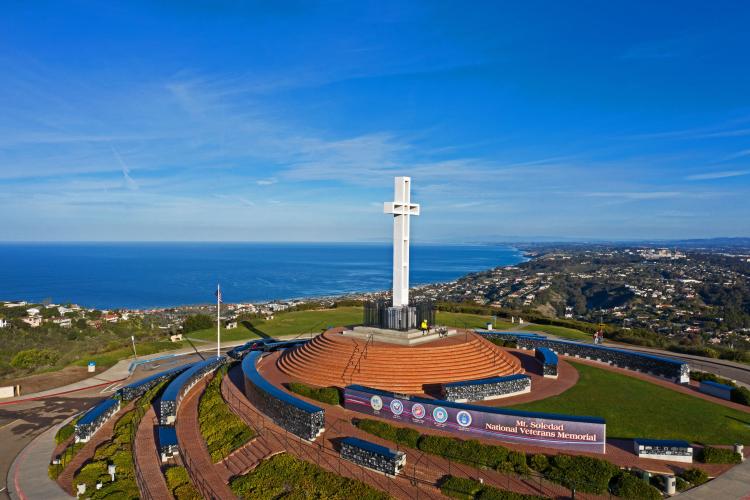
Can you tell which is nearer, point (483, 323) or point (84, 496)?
point (84, 496)

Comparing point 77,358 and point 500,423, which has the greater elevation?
point 500,423

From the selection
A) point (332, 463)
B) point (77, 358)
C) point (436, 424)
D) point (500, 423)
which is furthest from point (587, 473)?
point (77, 358)

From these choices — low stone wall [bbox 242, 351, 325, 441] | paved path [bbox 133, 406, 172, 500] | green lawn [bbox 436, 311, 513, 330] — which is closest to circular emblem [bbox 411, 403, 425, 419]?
low stone wall [bbox 242, 351, 325, 441]

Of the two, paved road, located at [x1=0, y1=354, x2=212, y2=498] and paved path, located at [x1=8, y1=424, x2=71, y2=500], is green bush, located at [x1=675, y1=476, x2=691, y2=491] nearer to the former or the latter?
Answer: paved path, located at [x1=8, y1=424, x2=71, y2=500]

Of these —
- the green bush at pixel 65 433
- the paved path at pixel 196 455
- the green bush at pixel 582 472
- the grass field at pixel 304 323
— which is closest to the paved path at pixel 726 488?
the green bush at pixel 582 472

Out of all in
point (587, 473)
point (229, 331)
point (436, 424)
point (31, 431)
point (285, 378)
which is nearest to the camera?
point (587, 473)

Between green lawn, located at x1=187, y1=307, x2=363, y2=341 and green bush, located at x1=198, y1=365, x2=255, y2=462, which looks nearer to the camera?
green bush, located at x1=198, y1=365, x2=255, y2=462

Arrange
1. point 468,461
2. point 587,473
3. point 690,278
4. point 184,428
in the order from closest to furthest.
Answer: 1. point 587,473
2. point 468,461
3. point 184,428
4. point 690,278

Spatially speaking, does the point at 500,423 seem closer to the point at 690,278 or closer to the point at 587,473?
the point at 587,473
